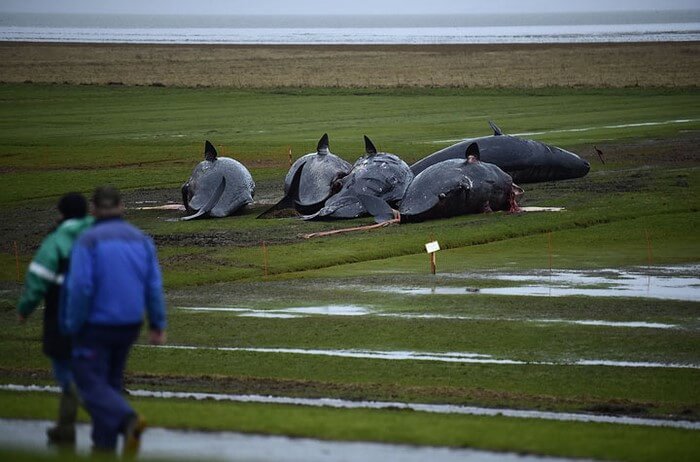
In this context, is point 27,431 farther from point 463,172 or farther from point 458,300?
point 463,172

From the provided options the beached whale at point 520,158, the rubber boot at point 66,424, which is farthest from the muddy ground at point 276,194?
the rubber boot at point 66,424

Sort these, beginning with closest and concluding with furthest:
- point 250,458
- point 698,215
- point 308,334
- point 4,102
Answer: point 250,458, point 308,334, point 698,215, point 4,102

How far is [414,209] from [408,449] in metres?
20.9

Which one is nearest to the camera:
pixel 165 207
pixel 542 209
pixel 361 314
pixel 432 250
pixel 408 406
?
pixel 408 406

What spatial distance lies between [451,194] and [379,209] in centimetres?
179

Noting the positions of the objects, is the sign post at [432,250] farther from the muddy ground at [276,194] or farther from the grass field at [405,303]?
the muddy ground at [276,194]

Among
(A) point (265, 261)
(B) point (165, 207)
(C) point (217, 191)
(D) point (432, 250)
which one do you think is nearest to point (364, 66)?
(B) point (165, 207)

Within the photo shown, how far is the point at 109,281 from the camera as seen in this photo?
12492 mm

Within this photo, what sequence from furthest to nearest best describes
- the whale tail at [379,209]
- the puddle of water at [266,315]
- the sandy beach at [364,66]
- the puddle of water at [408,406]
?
the sandy beach at [364,66] < the whale tail at [379,209] < the puddle of water at [266,315] < the puddle of water at [408,406]

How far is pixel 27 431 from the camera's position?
1452cm

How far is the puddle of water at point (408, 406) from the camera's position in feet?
53.6

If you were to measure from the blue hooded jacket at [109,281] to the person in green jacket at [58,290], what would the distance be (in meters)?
0.53

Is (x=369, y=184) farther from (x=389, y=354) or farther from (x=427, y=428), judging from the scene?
(x=427, y=428)

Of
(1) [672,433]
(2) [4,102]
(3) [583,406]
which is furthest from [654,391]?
(2) [4,102]
